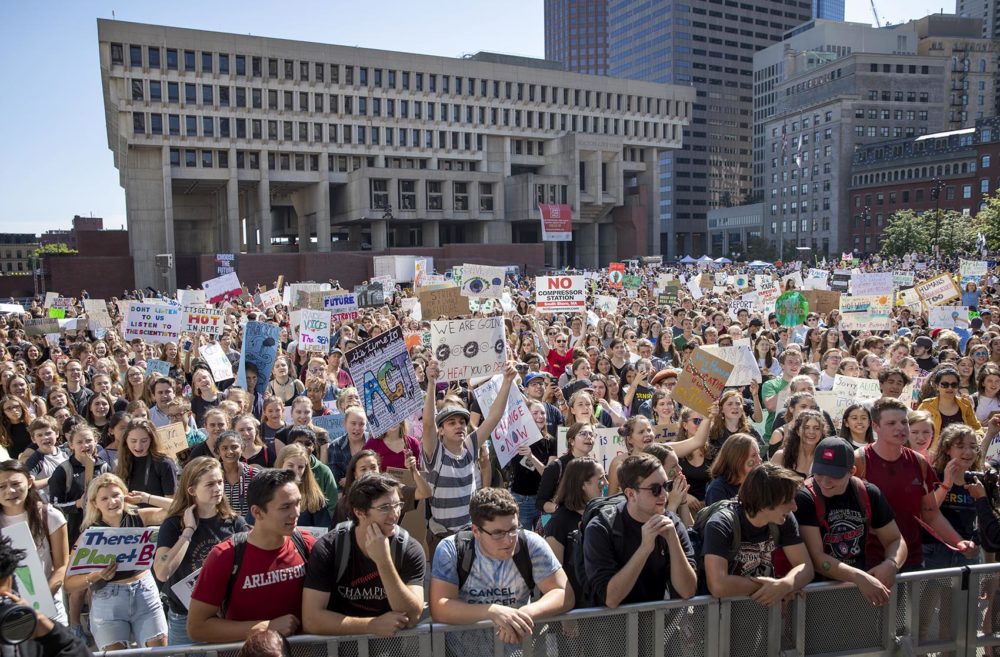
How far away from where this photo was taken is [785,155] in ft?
413

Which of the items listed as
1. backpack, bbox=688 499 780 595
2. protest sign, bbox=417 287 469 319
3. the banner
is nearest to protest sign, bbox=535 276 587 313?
protest sign, bbox=417 287 469 319

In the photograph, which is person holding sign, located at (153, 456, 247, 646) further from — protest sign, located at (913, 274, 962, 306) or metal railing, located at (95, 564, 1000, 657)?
protest sign, located at (913, 274, 962, 306)

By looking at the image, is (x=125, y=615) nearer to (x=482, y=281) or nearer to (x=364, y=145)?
(x=482, y=281)

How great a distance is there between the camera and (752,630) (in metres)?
4.27

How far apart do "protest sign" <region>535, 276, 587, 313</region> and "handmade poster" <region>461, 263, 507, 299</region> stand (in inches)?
74.7

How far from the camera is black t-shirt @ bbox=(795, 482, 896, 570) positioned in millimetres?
4516

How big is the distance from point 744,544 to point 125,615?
3753 mm

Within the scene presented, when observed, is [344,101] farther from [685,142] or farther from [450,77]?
[685,142]

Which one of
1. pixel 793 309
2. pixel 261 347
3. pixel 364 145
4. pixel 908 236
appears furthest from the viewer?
pixel 364 145

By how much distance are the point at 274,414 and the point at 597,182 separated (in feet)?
259

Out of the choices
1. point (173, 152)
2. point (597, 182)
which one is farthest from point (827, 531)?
point (597, 182)

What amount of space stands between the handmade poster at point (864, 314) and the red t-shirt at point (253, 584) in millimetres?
13063

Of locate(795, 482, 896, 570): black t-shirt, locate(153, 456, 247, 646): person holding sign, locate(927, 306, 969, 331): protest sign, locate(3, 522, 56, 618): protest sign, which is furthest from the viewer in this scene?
locate(927, 306, 969, 331): protest sign

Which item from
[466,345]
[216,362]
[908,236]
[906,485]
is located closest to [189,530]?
[466,345]
